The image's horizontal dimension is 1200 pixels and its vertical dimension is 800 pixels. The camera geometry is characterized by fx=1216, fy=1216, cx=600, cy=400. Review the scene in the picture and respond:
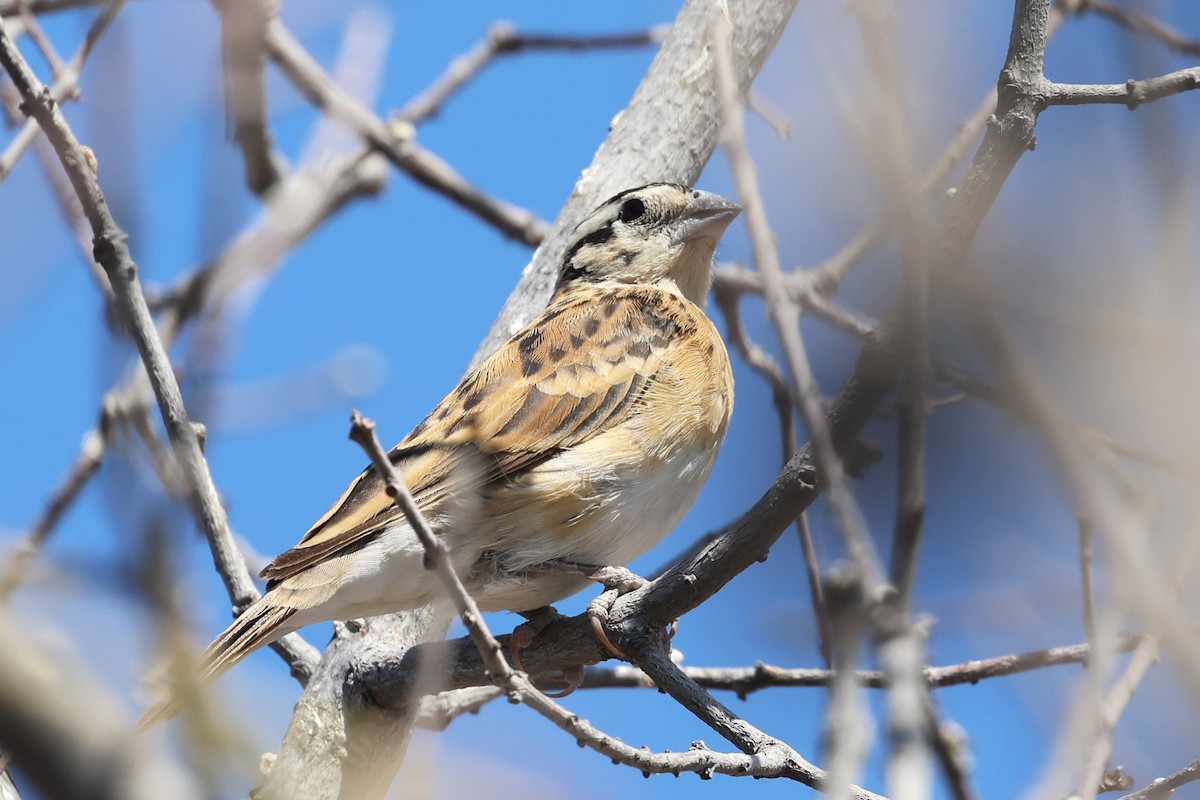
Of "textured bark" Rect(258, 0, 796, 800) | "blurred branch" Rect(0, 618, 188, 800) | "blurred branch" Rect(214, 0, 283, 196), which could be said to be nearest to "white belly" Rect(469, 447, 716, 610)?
"textured bark" Rect(258, 0, 796, 800)

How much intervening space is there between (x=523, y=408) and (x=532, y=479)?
425mm

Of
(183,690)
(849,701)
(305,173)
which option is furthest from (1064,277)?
(305,173)

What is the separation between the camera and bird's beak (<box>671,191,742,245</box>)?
21.4 feet

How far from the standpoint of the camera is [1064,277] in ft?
12.9

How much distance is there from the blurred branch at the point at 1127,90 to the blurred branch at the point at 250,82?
2.36 meters

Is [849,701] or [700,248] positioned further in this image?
[700,248]

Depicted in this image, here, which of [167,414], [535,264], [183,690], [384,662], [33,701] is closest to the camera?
[33,701]

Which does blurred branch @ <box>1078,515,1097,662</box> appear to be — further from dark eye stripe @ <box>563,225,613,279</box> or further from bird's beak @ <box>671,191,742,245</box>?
dark eye stripe @ <box>563,225,613,279</box>

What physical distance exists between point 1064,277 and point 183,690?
10.2ft

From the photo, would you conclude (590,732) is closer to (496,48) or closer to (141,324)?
(141,324)

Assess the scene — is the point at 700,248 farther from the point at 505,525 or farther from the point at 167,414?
the point at 167,414

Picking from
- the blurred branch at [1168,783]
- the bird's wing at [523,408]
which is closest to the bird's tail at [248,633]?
the bird's wing at [523,408]

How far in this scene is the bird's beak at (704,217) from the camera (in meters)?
6.53

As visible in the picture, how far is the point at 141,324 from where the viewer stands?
4.34m
